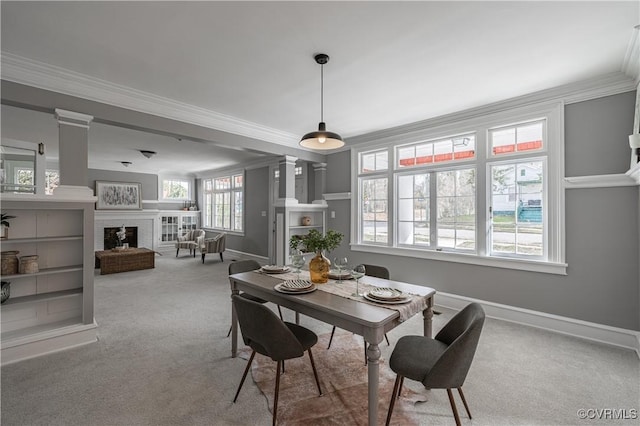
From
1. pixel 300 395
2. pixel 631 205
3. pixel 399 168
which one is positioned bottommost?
pixel 300 395

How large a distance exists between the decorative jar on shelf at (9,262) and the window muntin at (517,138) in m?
5.35

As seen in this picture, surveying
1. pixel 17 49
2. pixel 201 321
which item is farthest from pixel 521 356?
pixel 17 49

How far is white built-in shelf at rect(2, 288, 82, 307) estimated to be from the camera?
2.71 m

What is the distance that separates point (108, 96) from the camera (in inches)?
119

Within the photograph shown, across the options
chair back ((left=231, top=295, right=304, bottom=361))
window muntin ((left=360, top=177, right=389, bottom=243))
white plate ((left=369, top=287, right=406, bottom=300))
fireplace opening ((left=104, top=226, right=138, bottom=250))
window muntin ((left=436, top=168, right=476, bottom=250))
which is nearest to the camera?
chair back ((left=231, top=295, right=304, bottom=361))

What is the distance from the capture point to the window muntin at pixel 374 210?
15.4 ft

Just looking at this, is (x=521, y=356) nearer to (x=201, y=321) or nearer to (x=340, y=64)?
(x=340, y=64)

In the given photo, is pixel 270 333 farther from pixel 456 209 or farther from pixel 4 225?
pixel 456 209

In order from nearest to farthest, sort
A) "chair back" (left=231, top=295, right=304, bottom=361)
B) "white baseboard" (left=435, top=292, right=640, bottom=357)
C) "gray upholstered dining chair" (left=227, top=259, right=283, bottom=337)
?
"chair back" (left=231, top=295, right=304, bottom=361)
"white baseboard" (left=435, top=292, right=640, bottom=357)
"gray upholstered dining chair" (left=227, top=259, right=283, bottom=337)

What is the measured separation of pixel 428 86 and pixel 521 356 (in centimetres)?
280

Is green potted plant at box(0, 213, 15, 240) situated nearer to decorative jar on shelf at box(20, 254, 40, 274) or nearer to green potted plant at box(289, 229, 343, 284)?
decorative jar on shelf at box(20, 254, 40, 274)

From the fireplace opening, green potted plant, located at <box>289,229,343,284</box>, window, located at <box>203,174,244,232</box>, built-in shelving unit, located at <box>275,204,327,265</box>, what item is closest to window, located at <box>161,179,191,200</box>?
window, located at <box>203,174,244,232</box>

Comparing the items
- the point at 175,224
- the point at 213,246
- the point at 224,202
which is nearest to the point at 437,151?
the point at 213,246

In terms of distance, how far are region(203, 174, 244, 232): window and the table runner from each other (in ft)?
18.8
